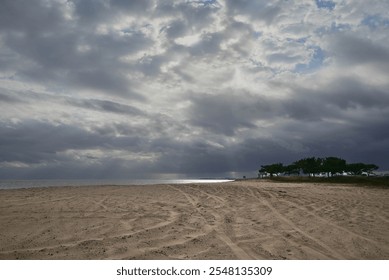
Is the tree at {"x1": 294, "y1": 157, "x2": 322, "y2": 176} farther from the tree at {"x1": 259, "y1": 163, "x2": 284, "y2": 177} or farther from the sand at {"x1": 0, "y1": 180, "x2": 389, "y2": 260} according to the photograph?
the sand at {"x1": 0, "y1": 180, "x2": 389, "y2": 260}

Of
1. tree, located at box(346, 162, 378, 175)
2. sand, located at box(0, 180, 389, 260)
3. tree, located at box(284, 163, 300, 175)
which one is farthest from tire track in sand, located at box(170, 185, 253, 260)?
tree, located at box(284, 163, 300, 175)

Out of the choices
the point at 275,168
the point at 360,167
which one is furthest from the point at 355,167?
Answer: the point at 275,168

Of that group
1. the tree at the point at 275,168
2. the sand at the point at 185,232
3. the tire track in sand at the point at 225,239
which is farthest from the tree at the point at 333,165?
the tire track in sand at the point at 225,239

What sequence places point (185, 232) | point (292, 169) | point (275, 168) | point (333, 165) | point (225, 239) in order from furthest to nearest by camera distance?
point (275, 168), point (292, 169), point (333, 165), point (185, 232), point (225, 239)

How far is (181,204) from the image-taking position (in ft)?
39.4

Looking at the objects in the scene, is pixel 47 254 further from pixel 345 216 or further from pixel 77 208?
pixel 345 216

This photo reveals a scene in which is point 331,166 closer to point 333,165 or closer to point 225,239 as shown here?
point 333,165

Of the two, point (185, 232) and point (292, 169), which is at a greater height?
point (292, 169)

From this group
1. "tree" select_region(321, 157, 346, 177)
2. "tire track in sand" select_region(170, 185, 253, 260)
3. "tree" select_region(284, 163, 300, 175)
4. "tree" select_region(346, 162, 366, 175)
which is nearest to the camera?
"tire track in sand" select_region(170, 185, 253, 260)

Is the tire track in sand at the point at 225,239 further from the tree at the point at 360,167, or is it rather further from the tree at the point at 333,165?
the tree at the point at 360,167

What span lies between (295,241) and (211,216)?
3.37m

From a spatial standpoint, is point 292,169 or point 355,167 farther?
point 292,169

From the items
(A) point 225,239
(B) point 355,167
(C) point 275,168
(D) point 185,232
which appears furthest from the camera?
(C) point 275,168
